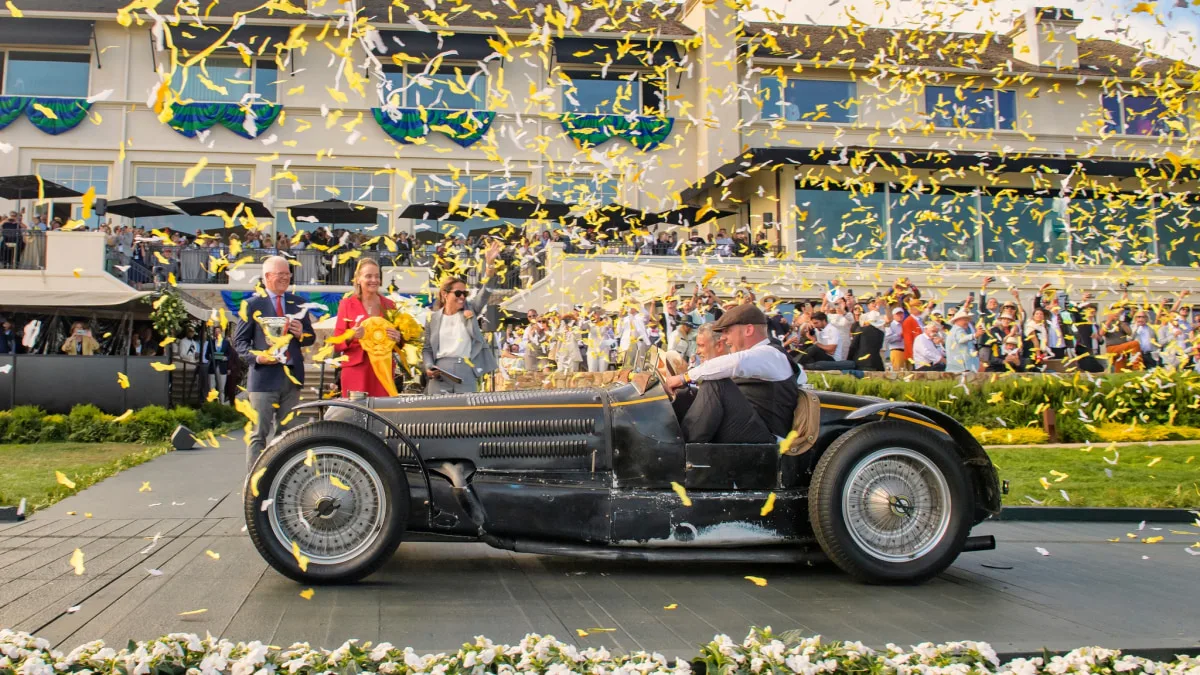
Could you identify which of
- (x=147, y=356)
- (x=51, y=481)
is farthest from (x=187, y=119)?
(x=51, y=481)

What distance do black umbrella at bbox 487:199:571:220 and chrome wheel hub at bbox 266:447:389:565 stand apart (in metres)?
19.7

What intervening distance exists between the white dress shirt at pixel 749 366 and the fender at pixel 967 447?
51 centimetres

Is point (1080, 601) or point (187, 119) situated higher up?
point (187, 119)

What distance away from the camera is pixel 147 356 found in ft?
57.4

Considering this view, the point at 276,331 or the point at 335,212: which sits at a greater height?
the point at 335,212

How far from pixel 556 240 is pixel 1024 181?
17300 mm

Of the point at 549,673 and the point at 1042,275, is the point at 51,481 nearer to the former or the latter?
the point at 549,673

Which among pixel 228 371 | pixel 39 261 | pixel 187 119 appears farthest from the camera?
pixel 187 119

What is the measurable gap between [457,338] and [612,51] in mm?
26199

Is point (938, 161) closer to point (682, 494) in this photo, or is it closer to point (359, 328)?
point (359, 328)

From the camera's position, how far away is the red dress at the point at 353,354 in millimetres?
7184

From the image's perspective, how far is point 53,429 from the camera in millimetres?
14836

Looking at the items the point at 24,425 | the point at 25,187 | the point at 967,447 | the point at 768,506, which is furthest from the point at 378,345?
the point at 25,187

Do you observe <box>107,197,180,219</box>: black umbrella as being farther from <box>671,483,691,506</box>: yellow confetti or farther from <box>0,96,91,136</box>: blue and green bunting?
<box>671,483,691,506</box>: yellow confetti
